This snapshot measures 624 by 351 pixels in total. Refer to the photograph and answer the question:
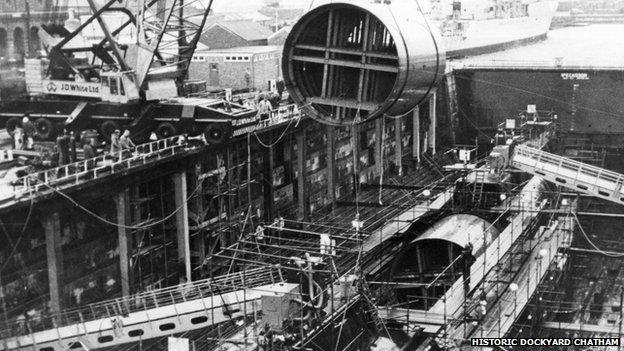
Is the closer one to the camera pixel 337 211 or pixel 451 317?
pixel 451 317

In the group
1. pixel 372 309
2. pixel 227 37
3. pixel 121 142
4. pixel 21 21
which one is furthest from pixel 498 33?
pixel 372 309

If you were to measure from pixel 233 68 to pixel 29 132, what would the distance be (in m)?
14.1

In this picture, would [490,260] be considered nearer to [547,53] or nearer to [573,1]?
[547,53]

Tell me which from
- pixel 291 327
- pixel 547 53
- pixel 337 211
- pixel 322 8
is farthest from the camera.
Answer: pixel 547 53

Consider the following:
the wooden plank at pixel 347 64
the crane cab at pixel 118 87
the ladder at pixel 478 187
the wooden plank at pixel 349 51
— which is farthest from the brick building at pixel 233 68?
the wooden plank at pixel 349 51

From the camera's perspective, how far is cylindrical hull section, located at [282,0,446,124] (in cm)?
2038

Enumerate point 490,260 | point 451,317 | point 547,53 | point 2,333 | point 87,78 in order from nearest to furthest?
1. point 2,333
2. point 451,317
3. point 490,260
4. point 87,78
5. point 547,53

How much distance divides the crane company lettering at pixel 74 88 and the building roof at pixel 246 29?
1988 centimetres

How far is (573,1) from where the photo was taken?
96.4m

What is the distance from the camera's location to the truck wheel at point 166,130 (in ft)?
78.5

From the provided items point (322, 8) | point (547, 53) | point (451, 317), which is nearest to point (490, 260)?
point (451, 317)

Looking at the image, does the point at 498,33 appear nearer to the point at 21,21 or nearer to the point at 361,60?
the point at 21,21

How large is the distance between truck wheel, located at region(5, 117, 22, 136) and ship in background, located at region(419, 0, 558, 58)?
3135 cm

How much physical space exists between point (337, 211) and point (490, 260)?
10320mm
